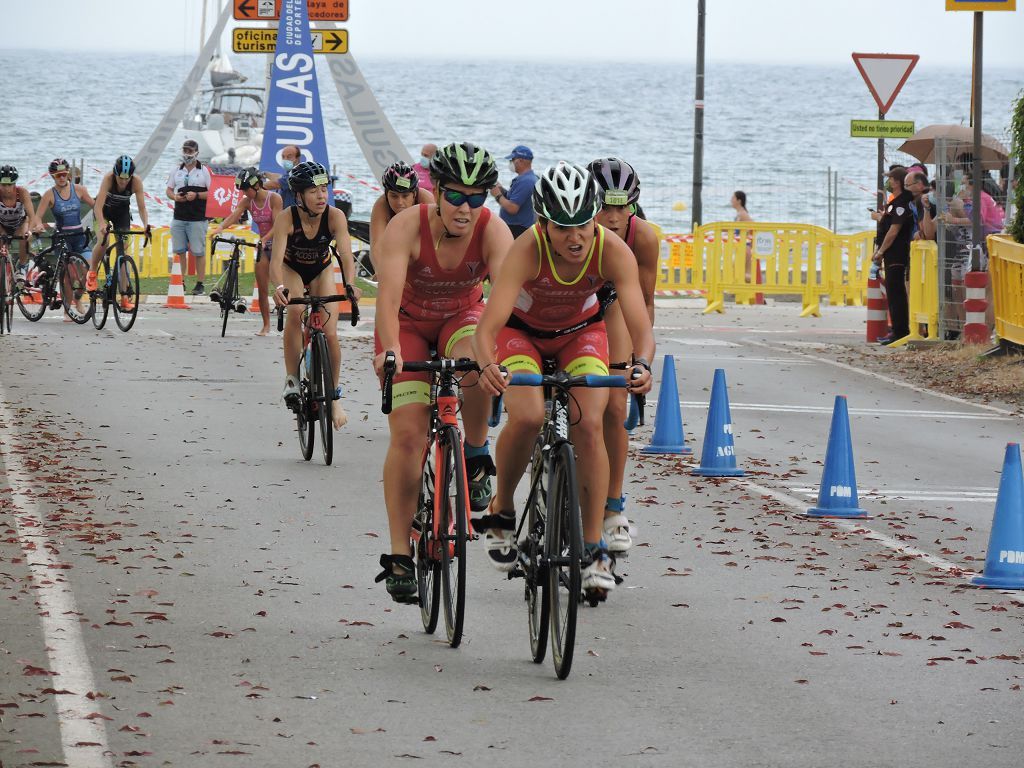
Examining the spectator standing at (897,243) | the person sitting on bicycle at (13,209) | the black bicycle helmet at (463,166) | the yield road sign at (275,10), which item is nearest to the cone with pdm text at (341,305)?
the person sitting on bicycle at (13,209)

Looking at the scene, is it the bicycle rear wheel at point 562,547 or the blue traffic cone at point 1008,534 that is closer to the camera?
the bicycle rear wheel at point 562,547

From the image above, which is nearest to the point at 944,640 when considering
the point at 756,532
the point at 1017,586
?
the point at 1017,586

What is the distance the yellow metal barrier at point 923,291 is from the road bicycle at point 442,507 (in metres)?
15.6

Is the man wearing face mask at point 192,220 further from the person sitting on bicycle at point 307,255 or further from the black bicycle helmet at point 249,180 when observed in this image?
the person sitting on bicycle at point 307,255

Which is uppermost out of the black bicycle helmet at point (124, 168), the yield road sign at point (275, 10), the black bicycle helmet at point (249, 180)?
the yield road sign at point (275, 10)

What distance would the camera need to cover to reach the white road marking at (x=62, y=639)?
6.04 meters

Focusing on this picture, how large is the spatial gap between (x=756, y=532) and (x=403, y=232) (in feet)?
11.0

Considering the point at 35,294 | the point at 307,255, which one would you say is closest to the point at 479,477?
the point at 307,255

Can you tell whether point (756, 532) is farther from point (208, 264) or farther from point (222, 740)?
point (208, 264)

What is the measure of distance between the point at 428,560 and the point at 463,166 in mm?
1555

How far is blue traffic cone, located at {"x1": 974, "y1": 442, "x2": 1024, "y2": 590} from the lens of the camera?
29.0 feet

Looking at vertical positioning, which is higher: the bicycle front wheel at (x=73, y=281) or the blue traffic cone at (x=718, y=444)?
the bicycle front wheel at (x=73, y=281)

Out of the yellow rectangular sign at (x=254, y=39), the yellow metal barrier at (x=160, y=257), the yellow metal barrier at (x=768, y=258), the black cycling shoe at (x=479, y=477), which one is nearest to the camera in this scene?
the black cycling shoe at (x=479, y=477)

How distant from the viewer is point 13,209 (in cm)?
2297
